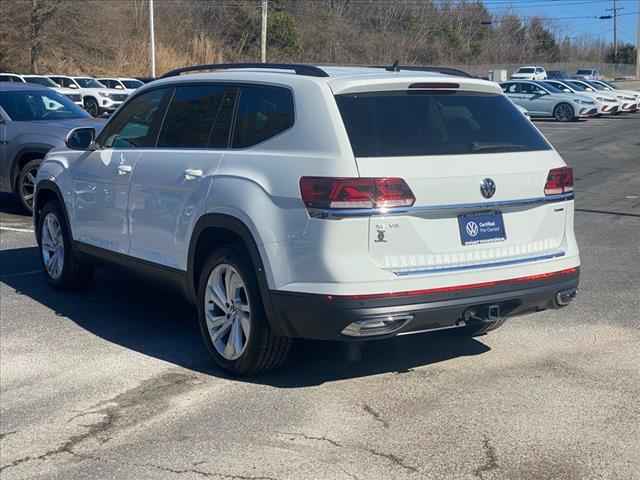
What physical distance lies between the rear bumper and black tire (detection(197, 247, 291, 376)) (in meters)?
0.20

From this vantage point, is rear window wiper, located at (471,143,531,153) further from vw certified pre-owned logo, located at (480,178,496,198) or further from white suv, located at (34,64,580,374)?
vw certified pre-owned logo, located at (480,178,496,198)

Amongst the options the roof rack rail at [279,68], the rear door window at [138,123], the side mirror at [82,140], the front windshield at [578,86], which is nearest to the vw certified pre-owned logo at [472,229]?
the roof rack rail at [279,68]

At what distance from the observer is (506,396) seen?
5.48 meters

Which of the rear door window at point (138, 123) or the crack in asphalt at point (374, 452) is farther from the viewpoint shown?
the rear door window at point (138, 123)

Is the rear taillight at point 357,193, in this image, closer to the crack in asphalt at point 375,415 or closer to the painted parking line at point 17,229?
the crack in asphalt at point 375,415

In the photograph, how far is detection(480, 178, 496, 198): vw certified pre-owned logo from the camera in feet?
17.8

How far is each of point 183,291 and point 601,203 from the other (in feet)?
30.5

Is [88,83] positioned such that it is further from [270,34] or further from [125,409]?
[125,409]

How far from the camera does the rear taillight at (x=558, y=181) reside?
5738 millimetres

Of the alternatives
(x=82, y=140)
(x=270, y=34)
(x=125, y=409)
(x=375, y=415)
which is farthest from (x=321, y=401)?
(x=270, y=34)

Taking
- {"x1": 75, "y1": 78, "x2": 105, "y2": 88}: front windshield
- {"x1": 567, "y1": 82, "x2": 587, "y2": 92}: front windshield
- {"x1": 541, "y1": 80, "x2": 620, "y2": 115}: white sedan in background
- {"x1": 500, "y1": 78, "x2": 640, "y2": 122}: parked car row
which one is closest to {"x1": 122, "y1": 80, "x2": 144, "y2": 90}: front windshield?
{"x1": 75, "y1": 78, "x2": 105, "y2": 88}: front windshield

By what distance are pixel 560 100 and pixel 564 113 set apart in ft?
1.75

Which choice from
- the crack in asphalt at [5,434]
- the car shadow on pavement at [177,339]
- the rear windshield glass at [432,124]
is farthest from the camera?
the car shadow on pavement at [177,339]

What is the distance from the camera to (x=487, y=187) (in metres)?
5.43
